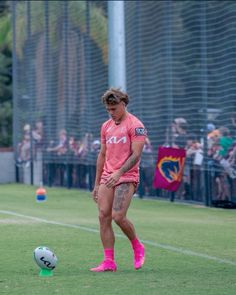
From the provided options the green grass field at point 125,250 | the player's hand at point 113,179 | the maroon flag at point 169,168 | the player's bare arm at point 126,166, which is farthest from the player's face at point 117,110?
the maroon flag at point 169,168

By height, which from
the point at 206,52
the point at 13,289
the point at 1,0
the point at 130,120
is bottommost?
the point at 13,289

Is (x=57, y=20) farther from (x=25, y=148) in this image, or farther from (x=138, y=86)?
(x=138, y=86)

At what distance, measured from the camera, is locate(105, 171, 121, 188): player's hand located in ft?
36.3

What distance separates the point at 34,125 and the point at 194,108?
12335 millimetres

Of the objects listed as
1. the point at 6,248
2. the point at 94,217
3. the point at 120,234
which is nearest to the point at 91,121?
the point at 94,217

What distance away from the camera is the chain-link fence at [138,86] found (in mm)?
22625

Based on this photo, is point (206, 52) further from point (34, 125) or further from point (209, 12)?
point (34, 125)

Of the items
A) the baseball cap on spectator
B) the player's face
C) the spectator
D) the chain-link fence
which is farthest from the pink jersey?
the spectator

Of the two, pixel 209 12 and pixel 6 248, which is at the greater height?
pixel 209 12

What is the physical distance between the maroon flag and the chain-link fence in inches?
10.1

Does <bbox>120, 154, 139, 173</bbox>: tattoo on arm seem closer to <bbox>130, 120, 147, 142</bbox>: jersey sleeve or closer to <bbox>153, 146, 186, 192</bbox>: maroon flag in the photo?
<bbox>130, 120, 147, 142</bbox>: jersey sleeve

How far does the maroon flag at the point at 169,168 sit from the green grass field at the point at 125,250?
109 cm

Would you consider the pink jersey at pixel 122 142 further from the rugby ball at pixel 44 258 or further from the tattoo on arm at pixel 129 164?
the rugby ball at pixel 44 258

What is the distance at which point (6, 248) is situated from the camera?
43.7 ft
